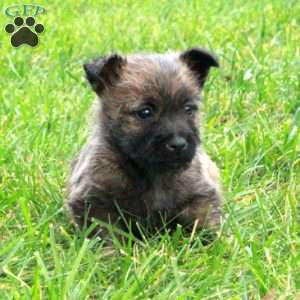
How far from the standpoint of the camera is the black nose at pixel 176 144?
4586 millimetres

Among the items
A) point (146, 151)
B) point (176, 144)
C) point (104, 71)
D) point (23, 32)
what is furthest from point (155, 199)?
point (23, 32)

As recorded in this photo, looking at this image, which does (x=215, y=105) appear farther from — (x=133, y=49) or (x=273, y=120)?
(x=133, y=49)

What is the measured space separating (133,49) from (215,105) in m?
1.54

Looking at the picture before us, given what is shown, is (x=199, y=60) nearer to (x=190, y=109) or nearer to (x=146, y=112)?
(x=190, y=109)

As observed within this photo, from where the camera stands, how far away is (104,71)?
499cm

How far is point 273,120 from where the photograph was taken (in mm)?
6508

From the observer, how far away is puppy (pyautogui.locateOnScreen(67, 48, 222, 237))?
15.4 feet

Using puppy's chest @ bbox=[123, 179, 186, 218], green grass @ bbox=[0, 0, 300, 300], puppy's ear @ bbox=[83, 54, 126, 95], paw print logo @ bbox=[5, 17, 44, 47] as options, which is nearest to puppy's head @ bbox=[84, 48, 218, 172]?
puppy's ear @ bbox=[83, 54, 126, 95]

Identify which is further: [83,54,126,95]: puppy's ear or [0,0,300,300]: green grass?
[83,54,126,95]: puppy's ear

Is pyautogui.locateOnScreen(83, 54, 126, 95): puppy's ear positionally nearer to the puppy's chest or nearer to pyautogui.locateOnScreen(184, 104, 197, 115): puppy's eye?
pyautogui.locateOnScreen(184, 104, 197, 115): puppy's eye

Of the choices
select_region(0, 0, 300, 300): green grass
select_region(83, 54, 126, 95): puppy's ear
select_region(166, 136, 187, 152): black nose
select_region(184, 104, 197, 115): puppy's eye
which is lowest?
select_region(0, 0, 300, 300): green grass

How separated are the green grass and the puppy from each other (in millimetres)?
201

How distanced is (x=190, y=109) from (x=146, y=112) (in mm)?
282

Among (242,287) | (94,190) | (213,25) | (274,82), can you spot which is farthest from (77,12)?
(242,287)
